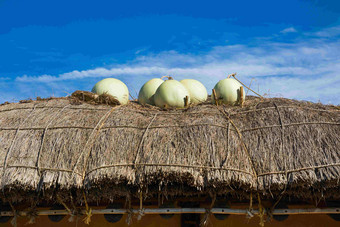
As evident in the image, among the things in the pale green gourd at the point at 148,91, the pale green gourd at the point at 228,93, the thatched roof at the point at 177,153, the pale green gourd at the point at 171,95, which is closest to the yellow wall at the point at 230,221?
the thatched roof at the point at 177,153

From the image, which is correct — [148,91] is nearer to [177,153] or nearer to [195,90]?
[195,90]

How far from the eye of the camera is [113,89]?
638 cm

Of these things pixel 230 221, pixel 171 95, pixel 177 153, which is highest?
pixel 171 95

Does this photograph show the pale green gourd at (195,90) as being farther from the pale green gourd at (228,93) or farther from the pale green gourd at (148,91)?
the pale green gourd at (148,91)

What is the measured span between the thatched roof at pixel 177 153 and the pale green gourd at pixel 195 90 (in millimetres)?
1026

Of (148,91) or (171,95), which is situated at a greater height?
(148,91)

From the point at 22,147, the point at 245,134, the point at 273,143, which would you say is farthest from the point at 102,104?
the point at 273,143

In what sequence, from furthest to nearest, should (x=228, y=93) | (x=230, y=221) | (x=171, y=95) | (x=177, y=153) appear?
1. (x=228, y=93)
2. (x=171, y=95)
3. (x=230, y=221)
4. (x=177, y=153)

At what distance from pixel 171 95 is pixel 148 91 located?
2.47 ft

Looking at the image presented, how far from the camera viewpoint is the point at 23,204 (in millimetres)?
5180

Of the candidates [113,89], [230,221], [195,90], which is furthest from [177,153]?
[113,89]

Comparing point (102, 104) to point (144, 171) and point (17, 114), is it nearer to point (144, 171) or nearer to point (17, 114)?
point (17, 114)

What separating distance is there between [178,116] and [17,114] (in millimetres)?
2475

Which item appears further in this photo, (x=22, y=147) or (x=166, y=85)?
(x=166, y=85)
